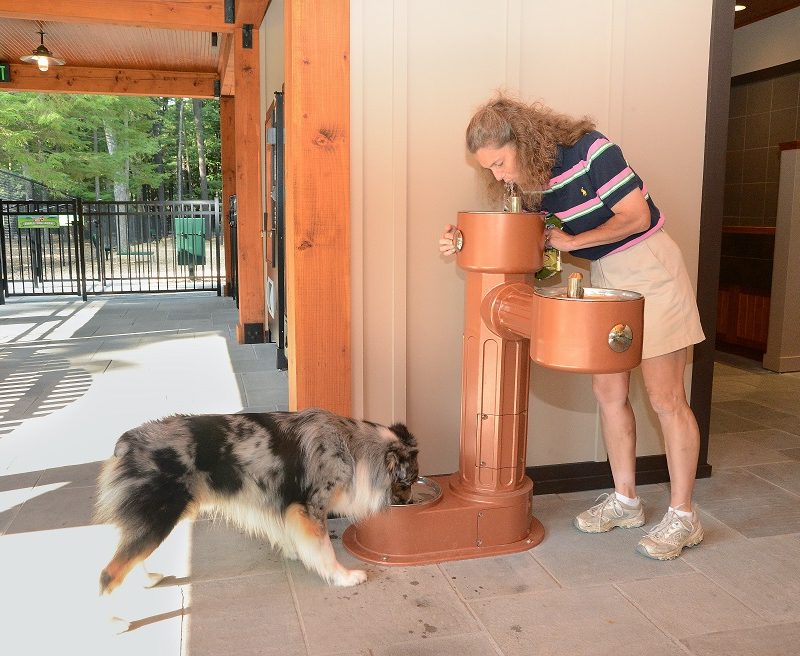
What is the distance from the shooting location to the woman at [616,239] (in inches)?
101

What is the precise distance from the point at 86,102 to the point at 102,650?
1995 centimetres

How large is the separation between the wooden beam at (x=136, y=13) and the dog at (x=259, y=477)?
507cm

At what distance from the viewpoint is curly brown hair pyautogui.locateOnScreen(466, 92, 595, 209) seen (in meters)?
2.56

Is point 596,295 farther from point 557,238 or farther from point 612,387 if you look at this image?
point 612,387

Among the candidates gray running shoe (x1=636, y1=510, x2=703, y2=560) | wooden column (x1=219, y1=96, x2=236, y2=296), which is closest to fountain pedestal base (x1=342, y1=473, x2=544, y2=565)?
gray running shoe (x1=636, y1=510, x2=703, y2=560)

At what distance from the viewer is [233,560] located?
9.11ft

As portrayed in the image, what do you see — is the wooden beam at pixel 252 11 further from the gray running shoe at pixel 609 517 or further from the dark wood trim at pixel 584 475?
the gray running shoe at pixel 609 517

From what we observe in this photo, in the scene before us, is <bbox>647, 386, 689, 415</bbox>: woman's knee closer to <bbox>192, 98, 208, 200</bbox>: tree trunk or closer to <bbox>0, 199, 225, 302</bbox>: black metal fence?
<bbox>0, 199, 225, 302</bbox>: black metal fence

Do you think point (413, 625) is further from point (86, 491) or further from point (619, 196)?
point (86, 491)

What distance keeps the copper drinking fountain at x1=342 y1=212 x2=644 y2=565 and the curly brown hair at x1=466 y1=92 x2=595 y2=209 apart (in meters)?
0.15

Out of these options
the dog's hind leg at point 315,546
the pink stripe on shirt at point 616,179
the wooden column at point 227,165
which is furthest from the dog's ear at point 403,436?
the wooden column at point 227,165

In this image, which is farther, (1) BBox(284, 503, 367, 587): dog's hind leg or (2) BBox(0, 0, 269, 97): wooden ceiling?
(2) BBox(0, 0, 269, 97): wooden ceiling

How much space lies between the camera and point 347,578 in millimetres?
2568

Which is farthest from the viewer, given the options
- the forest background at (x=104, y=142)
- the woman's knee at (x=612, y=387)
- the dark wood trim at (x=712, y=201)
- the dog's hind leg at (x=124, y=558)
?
the forest background at (x=104, y=142)
